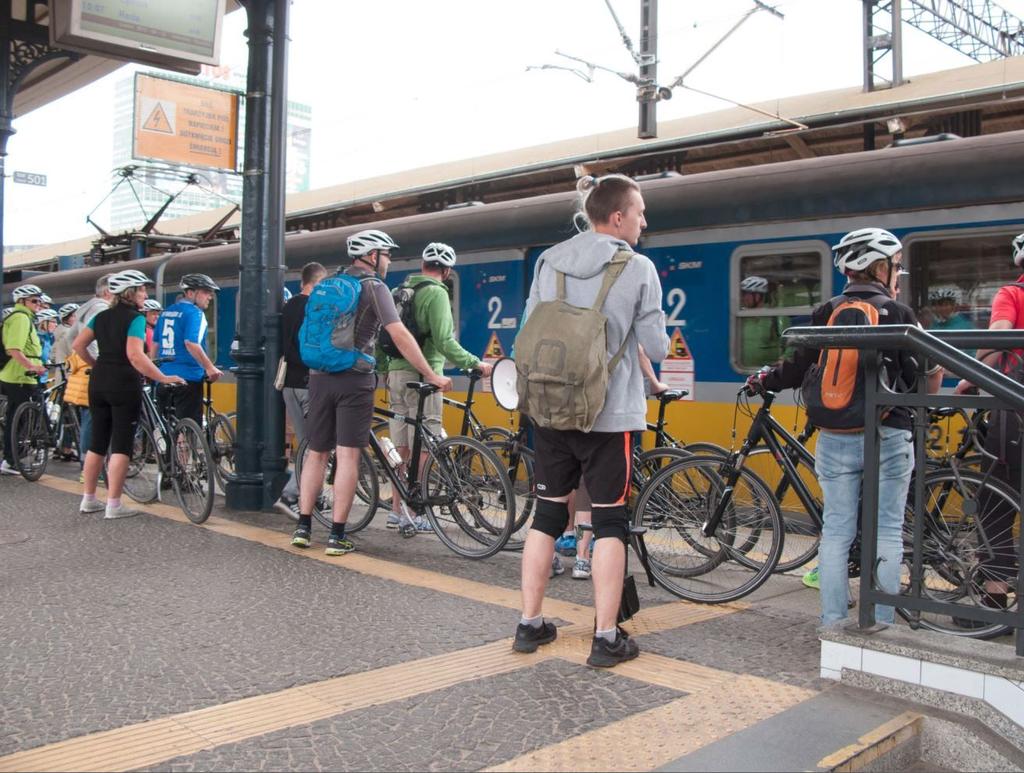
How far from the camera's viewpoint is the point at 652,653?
12.4 feet

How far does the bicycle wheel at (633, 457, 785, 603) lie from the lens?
459 cm

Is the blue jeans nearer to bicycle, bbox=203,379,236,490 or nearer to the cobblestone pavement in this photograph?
the cobblestone pavement

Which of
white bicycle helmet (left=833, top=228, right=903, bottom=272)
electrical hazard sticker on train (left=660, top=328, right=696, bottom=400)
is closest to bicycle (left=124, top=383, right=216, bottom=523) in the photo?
electrical hazard sticker on train (left=660, top=328, right=696, bottom=400)

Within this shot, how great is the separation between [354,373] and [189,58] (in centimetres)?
418

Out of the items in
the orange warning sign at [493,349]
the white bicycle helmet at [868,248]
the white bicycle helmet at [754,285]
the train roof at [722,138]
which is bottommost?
the orange warning sign at [493,349]

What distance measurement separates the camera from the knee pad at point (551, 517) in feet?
12.3

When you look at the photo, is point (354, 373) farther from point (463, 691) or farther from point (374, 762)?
point (374, 762)

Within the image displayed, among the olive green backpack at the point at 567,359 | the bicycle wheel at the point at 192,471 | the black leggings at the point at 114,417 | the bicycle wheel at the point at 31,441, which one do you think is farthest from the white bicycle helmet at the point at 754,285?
the bicycle wheel at the point at 31,441

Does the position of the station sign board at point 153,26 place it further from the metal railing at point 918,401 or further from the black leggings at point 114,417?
the metal railing at point 918,401

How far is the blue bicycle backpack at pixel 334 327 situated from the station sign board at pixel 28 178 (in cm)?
1377

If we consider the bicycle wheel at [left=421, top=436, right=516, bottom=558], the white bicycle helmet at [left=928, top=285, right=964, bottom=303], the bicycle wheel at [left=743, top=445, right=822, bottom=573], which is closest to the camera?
the bicycle wheel at [left=743, top=445, right=822, bottom=573]

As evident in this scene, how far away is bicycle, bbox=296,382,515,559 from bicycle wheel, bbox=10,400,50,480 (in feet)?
13.0

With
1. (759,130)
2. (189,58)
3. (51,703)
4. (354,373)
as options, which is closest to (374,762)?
(51,703)

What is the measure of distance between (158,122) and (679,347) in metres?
4.83
